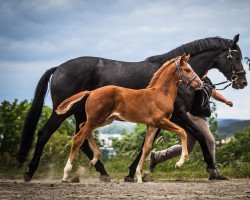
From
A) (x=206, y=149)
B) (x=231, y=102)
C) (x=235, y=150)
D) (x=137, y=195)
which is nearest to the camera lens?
(x=137, y=195)

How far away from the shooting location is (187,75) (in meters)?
7.83

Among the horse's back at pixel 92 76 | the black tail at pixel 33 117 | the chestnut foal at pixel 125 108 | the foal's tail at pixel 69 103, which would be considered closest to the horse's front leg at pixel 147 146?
the chestnut foal at pixel 125 108

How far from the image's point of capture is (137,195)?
6227mm

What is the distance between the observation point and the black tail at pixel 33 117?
9219 millimetres

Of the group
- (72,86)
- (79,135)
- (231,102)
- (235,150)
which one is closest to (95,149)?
(79,135)

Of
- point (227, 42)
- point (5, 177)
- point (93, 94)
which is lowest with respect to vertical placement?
point (5, 177)

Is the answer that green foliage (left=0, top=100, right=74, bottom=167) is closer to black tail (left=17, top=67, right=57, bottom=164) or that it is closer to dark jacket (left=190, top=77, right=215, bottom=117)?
black tail (left=17, top=67, right=57, bottom=164)

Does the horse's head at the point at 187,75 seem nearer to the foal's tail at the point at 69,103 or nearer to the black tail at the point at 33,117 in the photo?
the foal's tail at the point at 69,103

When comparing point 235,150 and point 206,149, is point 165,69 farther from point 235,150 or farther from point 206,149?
point 235,150

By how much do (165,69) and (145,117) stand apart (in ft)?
2.78

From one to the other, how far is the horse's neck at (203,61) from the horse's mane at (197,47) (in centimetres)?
8

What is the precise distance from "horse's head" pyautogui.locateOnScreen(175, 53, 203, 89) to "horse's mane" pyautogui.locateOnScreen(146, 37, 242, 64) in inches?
56.6

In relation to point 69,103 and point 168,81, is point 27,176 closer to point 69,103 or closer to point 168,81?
point 69,103

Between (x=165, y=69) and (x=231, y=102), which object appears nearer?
(x=165, y=69)
